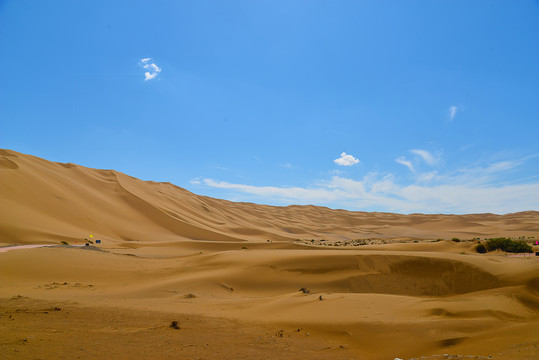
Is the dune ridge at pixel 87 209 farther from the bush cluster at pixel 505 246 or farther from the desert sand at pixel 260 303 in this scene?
the bush cluster at pixel 505 246

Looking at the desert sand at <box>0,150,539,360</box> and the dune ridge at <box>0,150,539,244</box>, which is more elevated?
the dune ridge at <box>0,150,539,244</box>

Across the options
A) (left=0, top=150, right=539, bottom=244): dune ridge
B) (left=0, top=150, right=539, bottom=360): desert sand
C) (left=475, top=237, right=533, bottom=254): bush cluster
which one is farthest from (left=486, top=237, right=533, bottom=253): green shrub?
(left=0, top=150, right=539, bottom=244): dune ridge

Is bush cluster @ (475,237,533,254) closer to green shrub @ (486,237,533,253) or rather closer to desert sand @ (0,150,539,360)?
green shrub @ (486,237,533,253)

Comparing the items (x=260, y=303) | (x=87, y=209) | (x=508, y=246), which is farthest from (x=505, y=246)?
(x=87, y=209)

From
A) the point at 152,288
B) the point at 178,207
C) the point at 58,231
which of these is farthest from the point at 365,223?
the point at 152,288

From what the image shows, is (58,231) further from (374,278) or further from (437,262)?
(437,262)

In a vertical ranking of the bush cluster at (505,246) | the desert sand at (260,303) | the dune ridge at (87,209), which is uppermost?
the dune ridge at (87,209)

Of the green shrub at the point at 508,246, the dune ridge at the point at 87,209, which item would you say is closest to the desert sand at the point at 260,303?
the dune ridge at the point at 87,209

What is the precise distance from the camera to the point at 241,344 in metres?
6.12

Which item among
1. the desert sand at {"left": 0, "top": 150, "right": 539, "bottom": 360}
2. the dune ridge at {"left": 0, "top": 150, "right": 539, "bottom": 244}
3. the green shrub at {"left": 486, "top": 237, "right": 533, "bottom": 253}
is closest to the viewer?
the desert sand at {"left": 0, "top": 150, "right": 539, "bottom": 360}

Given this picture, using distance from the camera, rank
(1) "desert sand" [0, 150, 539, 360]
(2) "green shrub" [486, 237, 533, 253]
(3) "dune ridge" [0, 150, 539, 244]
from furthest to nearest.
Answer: (3) "dune ridge" [0, 150, 539, 244]
(2) "green shrub" [486, 237, 533, 253]
(1) "desert sand" [0, 150, 539, 360]

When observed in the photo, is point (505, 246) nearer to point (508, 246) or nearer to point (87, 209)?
point (508, 246)

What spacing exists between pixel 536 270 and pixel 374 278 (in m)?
4.87

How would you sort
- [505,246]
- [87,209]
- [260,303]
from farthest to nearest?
[87,209], [505,246], [260,303]
